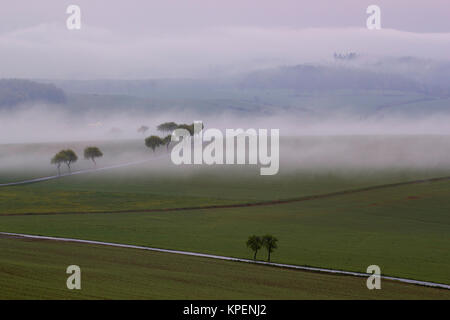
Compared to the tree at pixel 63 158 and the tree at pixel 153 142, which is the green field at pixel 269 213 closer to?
the tree at pixel 63 158

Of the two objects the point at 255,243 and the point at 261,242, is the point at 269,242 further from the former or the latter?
the point at 255,243

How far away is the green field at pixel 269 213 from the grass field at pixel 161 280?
655 centimetres

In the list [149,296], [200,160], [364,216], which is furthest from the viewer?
[200,160]

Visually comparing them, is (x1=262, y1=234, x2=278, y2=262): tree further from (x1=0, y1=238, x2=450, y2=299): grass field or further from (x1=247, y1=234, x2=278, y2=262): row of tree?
(x1=0, y1=238, x2=450, y2=299): grass field

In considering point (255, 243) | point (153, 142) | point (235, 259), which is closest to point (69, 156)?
point (153, 142)

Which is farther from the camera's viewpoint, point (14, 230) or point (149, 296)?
point (14, 230)

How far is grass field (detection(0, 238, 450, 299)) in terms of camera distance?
35.7 metres

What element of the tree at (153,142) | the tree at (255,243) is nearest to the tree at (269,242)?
the tree at (255,243)

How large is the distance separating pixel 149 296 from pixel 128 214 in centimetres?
4850

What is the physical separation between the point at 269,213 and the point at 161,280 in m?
42.9

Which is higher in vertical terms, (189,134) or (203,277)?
(189,134)

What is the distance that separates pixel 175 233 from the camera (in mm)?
66938

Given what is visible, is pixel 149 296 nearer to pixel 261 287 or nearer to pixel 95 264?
pixel 261 287
